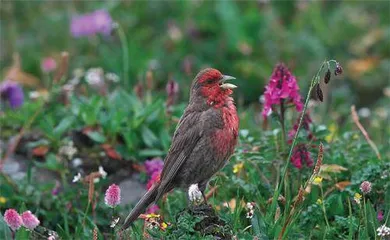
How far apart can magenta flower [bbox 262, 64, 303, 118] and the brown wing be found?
1.27 ft

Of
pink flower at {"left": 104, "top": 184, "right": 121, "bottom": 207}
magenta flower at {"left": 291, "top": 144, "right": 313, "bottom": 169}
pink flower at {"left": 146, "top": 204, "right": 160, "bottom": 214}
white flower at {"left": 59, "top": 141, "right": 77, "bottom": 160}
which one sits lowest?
pink flower at {"left": 146, "top": 204, "right": 160, "bottom": 214}

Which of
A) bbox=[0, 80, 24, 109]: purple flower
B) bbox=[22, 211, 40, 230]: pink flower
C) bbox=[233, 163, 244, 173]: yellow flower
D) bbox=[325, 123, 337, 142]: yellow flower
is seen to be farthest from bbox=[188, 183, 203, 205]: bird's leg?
bbox=[0, 80, 24, 109]: purple flower

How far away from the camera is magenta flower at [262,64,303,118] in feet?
16.7

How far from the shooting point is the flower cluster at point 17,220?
439 centimetres

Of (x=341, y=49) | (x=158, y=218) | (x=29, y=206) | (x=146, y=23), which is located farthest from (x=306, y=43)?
(x=158, y=218)

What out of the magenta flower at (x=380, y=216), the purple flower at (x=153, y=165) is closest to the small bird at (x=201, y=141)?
the purple flower at (x=153, y=165)

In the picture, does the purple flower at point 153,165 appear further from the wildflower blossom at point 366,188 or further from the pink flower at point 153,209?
the wildflower blossom at point 366,188

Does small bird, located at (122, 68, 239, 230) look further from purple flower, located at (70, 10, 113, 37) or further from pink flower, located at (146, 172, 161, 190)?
purple flower, located at (70, 10, 113, 37)

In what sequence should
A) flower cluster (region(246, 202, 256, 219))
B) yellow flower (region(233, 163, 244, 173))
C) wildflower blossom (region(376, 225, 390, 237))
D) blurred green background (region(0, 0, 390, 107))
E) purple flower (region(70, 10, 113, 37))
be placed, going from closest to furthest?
wildflower blossom (region(376, 225, 390, 237)) < flower cluster (region(246, 202, 256, 219)) < yellow flower (region(233, 163, 244, 173)) < purple flower (region(70, 10, 113, 37)) < blurred green background (region(0, 0, 390, 107))

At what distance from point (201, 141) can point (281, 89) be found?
1.83 ft

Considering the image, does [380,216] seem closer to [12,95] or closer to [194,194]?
[194,194]

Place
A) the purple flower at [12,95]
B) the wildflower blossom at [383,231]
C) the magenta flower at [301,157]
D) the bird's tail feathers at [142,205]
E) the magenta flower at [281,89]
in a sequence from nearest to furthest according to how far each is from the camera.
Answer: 1. the wildflower blossom at [383,231]
2. the bird's tail feathers at [142,205]
3. the magenta flower at [281,89]
4. the magenta flower at [301,157]
5. the purple flower at [12,95]

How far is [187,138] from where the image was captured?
4.91 m

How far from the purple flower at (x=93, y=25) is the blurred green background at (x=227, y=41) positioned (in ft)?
0.81
